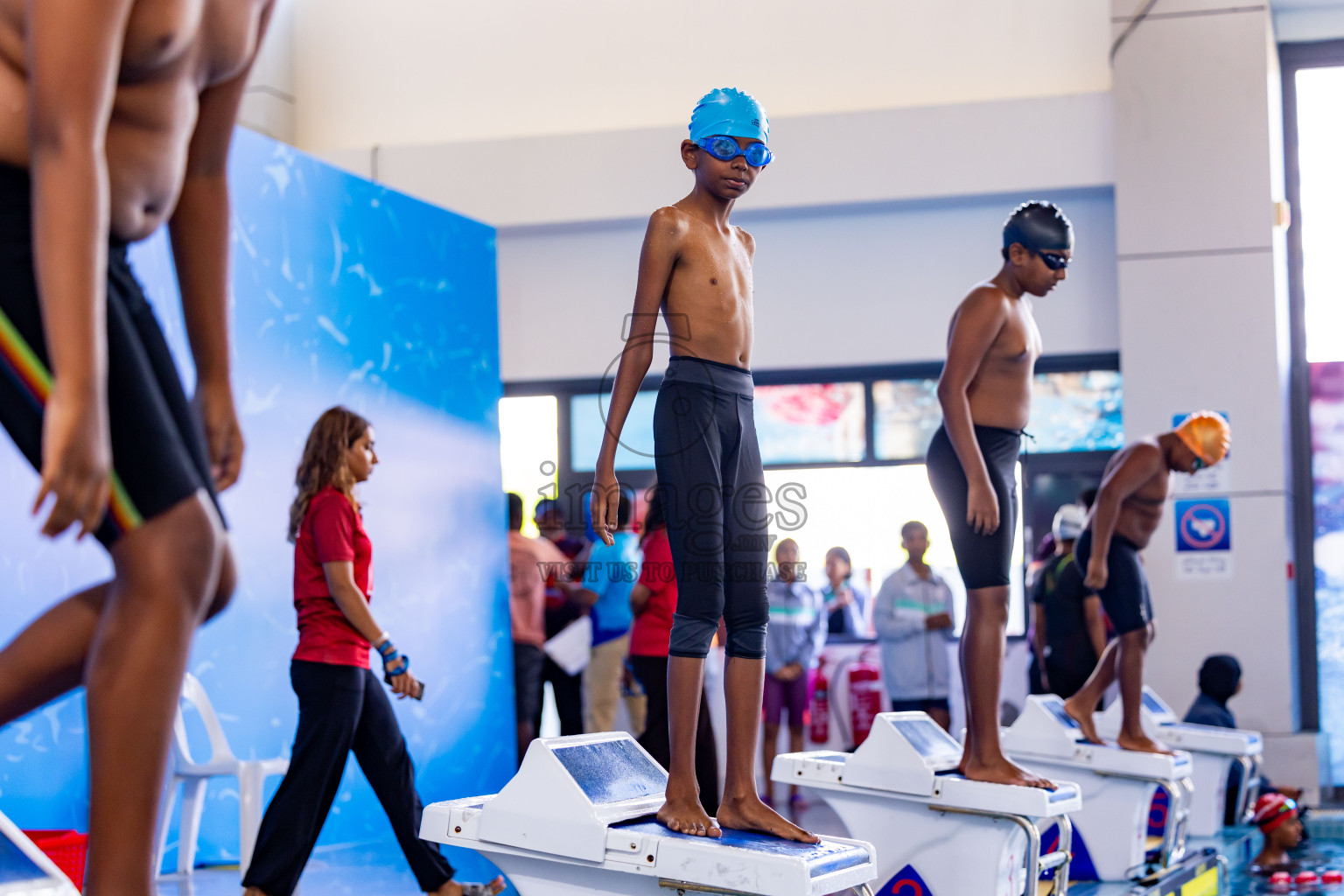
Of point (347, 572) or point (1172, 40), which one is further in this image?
point (1172, 40)

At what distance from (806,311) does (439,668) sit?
379 centimetres

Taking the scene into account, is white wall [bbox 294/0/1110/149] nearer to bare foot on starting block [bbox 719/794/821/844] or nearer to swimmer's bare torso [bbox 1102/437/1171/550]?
swimmer's bare torso [bbox 1102/437/1171/550]

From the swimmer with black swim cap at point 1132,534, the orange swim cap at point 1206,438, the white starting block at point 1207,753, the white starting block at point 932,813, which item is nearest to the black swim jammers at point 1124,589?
the swimmer with black swim cap at point 1132,534

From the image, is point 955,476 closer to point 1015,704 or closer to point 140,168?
point 140,168

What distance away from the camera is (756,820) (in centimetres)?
314

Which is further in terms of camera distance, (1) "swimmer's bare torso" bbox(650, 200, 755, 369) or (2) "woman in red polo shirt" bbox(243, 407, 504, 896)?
(2) "woman in red polo shirt" bbox(243, 407, 504, 896)

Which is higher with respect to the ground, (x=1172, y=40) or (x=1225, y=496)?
(x=1172, y=40)

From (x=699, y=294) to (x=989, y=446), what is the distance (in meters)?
1.39

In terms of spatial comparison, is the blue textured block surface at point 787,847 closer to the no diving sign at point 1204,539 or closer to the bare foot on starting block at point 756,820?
the bare foot on starting block at point 756,820

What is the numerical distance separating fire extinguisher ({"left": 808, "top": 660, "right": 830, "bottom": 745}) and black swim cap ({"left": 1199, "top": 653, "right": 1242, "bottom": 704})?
2294mm

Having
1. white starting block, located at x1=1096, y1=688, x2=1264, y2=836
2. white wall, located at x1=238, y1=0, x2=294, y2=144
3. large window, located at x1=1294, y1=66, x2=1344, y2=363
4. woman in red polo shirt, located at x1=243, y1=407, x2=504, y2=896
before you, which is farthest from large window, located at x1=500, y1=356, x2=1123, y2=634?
woman in red polo shirt, located at x1=243, y1=407, x2=504, y2=896

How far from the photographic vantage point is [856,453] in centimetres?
902

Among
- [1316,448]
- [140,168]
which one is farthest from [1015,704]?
[140,168]

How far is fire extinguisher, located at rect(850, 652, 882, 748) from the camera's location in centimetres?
824
